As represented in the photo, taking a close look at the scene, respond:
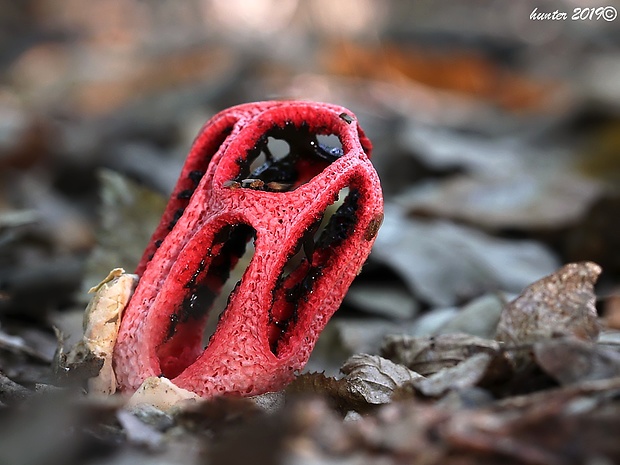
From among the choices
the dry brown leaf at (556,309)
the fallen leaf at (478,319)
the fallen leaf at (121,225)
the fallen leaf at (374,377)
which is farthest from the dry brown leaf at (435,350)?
the fallen leaf at (121,225)

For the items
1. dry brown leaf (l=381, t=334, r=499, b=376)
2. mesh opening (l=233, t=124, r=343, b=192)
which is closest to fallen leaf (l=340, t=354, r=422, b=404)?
dry brown leaf (l=381, t=334, r=499, b=376)

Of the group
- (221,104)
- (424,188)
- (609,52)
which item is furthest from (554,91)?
(424,188)

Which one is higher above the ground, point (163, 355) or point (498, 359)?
point (163, 355)

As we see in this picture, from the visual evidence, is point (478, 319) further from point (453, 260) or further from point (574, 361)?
point (574, 361)

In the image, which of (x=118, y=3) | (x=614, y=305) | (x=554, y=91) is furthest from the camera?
(x=118, y=3)

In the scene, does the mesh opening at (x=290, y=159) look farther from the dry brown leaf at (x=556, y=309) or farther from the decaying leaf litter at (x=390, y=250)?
the dry brown leaf at (x=556, y=309)

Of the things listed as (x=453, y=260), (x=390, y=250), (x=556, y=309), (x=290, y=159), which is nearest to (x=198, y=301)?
(x=290, y=159)

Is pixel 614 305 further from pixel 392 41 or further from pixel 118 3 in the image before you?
pixel 118 3
